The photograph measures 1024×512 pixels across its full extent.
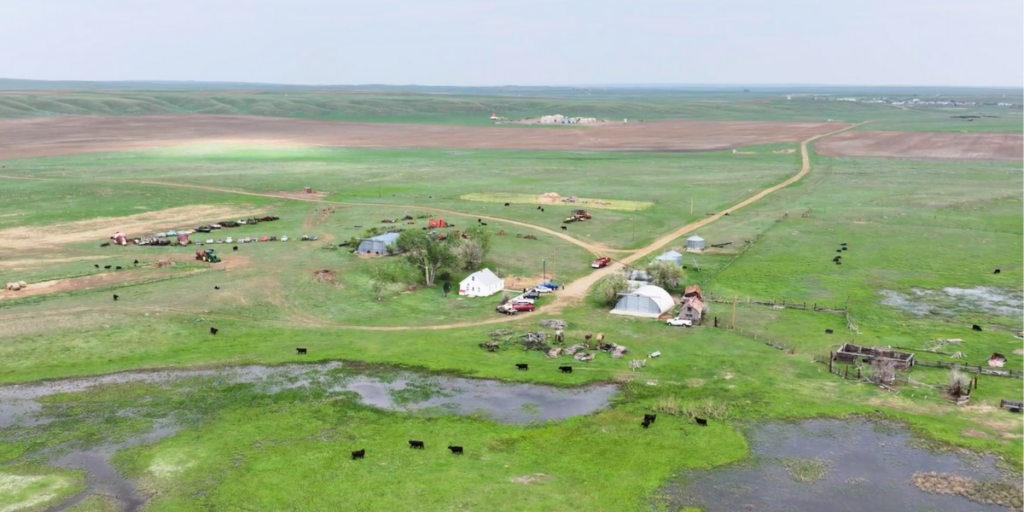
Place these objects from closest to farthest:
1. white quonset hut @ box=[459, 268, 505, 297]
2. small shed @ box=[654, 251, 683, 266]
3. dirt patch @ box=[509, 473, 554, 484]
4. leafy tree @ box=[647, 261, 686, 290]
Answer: dirt patch @ box=[509, 473, 554, 484]
leafy tree @ box=[647, 261, 686, 290]
white quonset hut @ box=[459, 268, 505, 297]
small shed @ box=[654, 251, 683, 266]

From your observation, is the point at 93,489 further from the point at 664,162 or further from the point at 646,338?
the point at 664,162

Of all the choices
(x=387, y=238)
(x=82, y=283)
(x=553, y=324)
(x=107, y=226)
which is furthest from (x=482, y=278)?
(x=107, y=226)

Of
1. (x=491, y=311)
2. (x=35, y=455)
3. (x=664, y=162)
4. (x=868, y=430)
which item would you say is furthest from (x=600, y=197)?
(x=35, y=455)

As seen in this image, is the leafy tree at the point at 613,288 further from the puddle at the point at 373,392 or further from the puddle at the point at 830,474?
the puddle at the point at 830,474

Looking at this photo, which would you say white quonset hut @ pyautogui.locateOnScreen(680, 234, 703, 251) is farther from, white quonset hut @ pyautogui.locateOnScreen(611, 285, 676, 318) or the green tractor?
the green tractor

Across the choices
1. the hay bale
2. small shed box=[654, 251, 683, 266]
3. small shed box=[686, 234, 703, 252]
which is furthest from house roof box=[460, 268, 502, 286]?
small shed box=[686, 234, 703, 252]
